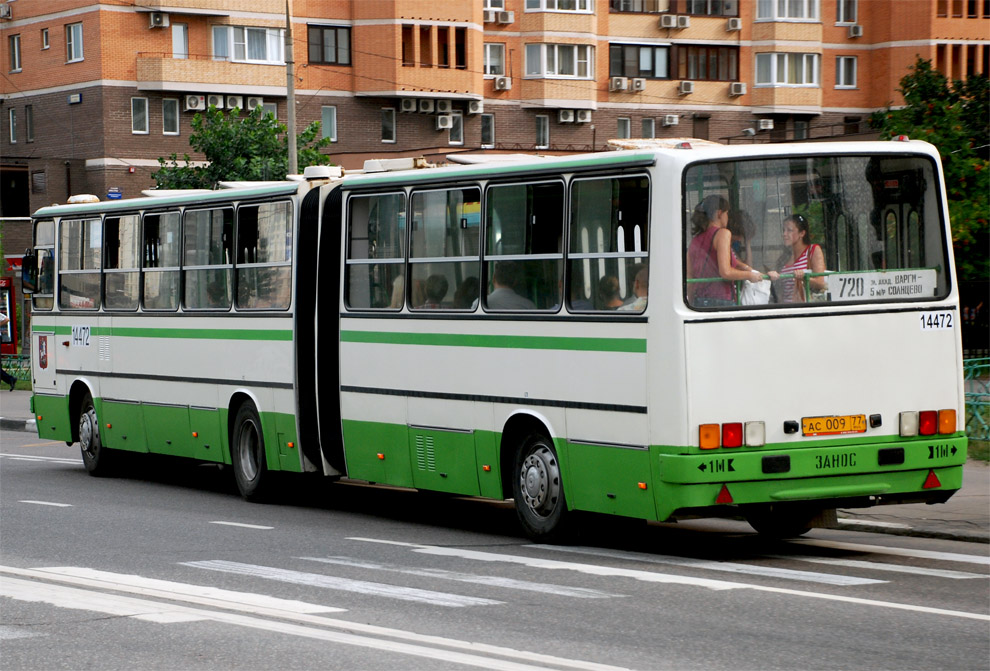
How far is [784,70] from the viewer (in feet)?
250

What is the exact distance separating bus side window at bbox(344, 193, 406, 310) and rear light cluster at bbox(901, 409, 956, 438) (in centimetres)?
456

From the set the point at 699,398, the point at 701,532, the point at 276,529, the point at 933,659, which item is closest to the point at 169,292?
the point at 276,529

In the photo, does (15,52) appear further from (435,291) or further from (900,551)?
(900,551)

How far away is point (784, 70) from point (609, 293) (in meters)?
66.2

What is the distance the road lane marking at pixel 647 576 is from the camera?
961 centimetres

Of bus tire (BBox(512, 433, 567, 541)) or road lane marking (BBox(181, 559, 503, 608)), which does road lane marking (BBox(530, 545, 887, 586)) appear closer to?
bus tire (BBox(512, 433, 567, 541))

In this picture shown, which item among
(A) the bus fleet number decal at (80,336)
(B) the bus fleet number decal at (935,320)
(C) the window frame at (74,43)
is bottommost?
(A) the bus fleet number decal at (80,336)

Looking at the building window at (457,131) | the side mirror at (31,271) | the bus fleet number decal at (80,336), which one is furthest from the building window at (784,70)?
the bus fleet number decal at (80,336)

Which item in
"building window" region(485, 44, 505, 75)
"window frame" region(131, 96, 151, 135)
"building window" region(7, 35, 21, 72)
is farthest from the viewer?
"building window" region(485, 44, 505, 75)

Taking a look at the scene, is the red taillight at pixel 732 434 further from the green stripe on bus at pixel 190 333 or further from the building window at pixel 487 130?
the building window at pixel 487 130

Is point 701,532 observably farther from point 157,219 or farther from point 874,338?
point 157,219

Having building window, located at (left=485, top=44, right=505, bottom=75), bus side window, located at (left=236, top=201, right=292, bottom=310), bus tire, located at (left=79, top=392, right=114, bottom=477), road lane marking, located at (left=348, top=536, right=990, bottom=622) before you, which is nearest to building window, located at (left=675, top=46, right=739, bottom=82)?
building window, located at (left=485, top=44, right=505, bottom=75)

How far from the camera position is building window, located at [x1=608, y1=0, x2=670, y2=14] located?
73.4m

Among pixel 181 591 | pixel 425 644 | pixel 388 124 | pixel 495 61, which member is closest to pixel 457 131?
pixel 388 124
